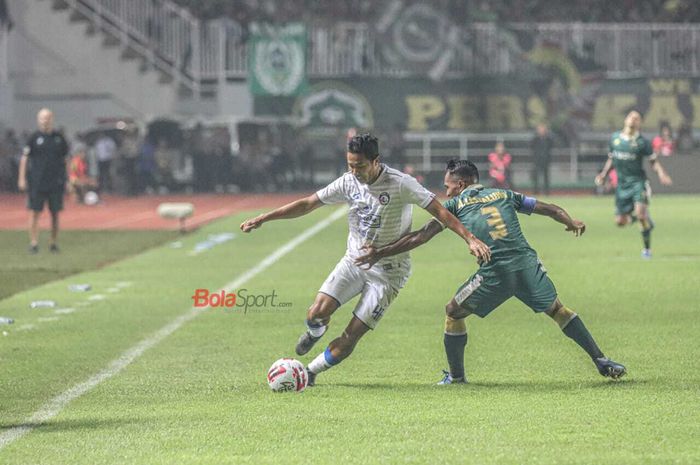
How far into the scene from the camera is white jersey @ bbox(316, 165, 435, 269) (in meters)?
10.5

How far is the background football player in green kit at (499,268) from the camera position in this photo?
10.6 m

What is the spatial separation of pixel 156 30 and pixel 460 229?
137 feet

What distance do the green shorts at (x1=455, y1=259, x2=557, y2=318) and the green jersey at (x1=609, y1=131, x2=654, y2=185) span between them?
12983 mm

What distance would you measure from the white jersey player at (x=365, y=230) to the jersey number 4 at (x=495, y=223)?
0.99 ft

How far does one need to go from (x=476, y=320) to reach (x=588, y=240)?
12.1m

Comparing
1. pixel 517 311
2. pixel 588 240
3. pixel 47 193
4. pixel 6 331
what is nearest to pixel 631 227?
pixel 588 240

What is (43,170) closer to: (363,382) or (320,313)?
(320,313)

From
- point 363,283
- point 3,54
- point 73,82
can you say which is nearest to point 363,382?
point 363,283

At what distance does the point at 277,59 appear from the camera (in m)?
48.4

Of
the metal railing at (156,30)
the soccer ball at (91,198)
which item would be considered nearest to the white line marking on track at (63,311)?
the soccer ball at (91,198)

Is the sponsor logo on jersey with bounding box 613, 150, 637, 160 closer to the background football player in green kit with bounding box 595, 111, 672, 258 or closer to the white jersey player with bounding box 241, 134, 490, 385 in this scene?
the background football player in green kit with bounding box 595, 111, 672, 258

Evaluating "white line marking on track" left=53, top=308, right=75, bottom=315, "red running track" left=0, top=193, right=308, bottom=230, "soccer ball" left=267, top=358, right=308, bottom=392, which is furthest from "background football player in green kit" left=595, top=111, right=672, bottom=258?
"soccer ball" left=267, top=358, right=308, bottom=392

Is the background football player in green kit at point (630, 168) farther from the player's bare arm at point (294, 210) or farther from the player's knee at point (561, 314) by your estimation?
the player's bare arm at point (294, 210)

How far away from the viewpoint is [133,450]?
817cm
